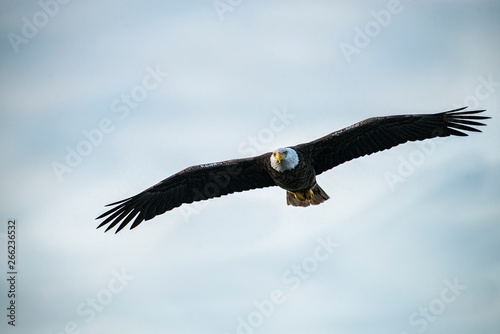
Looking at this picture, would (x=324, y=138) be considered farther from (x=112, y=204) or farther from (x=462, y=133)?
(x=112, y=204)

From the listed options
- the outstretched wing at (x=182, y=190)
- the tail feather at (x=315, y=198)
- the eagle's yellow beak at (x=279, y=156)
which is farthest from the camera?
the tail feather at (x=315, y=198)

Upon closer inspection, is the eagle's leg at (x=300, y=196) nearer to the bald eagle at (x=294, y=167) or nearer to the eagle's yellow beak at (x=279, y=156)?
the bald eagle at (x=294, y=167)

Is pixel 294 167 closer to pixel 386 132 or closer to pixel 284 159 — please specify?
pixel 284 159

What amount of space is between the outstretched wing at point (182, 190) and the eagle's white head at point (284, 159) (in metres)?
0.93

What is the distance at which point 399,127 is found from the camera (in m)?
17.3

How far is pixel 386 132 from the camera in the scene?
1731 centimetres

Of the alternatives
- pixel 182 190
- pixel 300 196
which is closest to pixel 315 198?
pixel 300 196

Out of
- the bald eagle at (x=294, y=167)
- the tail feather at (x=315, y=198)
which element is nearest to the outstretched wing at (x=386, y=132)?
the bald eagle at (x=294, y=167)

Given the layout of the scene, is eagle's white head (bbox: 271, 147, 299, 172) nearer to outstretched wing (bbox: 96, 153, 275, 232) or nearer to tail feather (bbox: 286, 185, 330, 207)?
outstretched wing (bbox: 96, 153, 275, 232)

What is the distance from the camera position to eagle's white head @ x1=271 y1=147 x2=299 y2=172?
54.7ft

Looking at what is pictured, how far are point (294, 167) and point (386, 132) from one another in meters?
1.99

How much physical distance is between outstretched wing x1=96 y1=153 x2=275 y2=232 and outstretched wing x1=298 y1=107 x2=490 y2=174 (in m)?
1.37

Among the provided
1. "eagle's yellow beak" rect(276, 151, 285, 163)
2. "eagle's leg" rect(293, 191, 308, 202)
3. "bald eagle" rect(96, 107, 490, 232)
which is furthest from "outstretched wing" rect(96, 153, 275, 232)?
"eagle's yellow beak" rect(276, 151, 285, 163)

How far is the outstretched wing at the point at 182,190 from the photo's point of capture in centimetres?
1786
